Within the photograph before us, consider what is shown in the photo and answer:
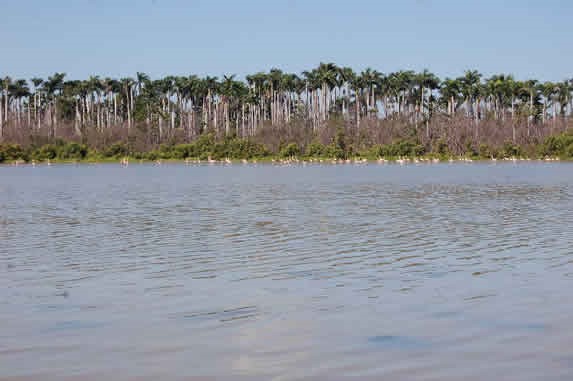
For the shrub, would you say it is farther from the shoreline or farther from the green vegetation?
the shoreline

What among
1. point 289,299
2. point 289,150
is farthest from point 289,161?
point 289,299

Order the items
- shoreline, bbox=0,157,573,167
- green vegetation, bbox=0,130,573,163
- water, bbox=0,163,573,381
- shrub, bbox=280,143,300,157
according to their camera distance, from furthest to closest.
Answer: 1. shrub, bbox=280,143,300,157
2. green vegetation, bbox=0,130,573,163
3. shoreline, bbox=0,157,573,167
4. water, bbox=0,163,573,381

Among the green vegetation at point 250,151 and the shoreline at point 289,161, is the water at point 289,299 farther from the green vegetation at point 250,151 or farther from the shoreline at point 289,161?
the green vegetation at point 250,151

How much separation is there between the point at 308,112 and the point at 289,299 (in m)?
179

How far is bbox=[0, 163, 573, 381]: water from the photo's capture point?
9.94 metres

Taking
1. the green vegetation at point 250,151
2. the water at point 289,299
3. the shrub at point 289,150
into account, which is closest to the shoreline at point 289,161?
the green vegetation at point 250,151

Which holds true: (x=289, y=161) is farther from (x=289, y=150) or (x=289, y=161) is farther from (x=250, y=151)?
(x=250, y=151)

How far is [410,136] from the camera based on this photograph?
158375 mm

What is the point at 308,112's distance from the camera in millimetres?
191375

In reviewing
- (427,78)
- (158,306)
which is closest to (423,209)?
(158,306)

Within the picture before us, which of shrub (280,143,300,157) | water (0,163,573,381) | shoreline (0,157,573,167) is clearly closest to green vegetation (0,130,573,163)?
shrub (280,143,300,157)

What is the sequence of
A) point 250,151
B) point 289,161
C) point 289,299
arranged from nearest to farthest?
1. point 289,299
2. point 289,161
3. point 250,151

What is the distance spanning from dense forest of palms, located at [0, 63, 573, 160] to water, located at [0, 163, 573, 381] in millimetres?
127394

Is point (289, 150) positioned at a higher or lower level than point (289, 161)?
higher
